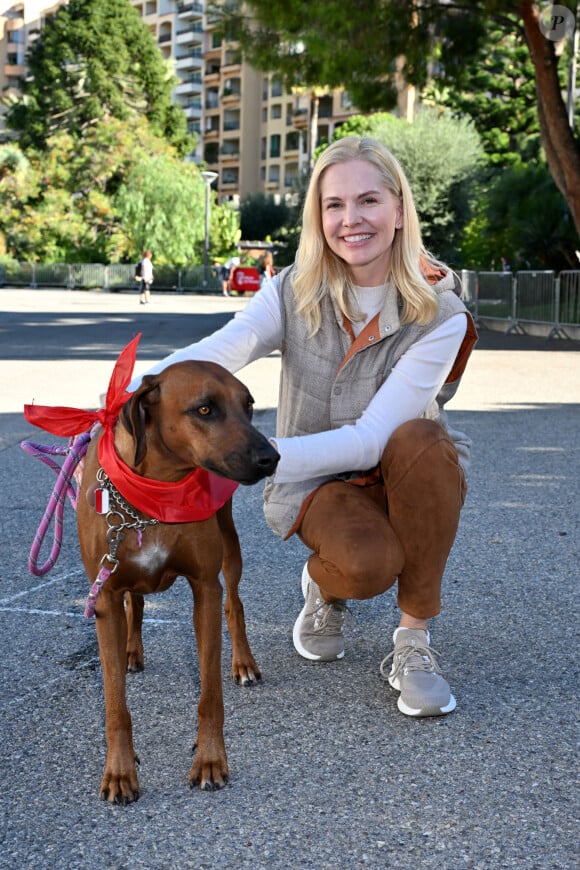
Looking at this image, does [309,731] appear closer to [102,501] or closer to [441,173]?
[102,501]

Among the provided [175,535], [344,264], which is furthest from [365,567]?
[344,264]

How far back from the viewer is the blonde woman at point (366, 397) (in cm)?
351

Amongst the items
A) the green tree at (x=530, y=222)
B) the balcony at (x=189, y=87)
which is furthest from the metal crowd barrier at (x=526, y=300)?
the balcony at (x=189, y=87)

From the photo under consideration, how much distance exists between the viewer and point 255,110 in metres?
90.8

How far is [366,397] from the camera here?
375 centimetres

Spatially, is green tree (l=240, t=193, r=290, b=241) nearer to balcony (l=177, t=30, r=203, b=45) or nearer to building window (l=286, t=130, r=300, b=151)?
building window (l=286, t=130, r=300, b=151)

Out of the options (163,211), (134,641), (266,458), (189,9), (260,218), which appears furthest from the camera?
(189,9)

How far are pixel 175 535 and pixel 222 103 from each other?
9304 centimetres

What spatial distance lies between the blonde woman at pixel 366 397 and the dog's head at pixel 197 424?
538 mm

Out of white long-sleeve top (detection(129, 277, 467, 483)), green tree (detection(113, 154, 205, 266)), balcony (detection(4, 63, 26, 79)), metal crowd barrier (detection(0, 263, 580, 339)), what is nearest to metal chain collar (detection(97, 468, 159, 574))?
white long-sleeve top (detection(129, 277, 467, 483))

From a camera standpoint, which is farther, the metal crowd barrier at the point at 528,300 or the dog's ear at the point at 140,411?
the metal crowd barrier at the point at 528,300

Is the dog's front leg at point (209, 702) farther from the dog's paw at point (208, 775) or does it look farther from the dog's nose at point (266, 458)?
the dog's nose at point (266, 458)

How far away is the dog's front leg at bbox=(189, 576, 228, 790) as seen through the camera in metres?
2.96

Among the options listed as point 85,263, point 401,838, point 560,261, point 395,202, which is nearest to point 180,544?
point 401,838
